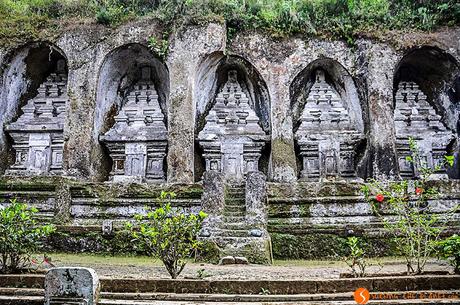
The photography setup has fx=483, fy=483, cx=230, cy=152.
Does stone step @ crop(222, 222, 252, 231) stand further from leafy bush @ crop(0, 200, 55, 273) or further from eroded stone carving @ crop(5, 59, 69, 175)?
eroded stone carving @ crop(5, 59, 69, 175)

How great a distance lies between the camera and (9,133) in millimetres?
13719

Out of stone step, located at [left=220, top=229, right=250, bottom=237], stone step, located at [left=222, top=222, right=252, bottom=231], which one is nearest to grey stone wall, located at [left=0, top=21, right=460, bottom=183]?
stone step, located at [left=222, top=222, right=252, bottom=231]

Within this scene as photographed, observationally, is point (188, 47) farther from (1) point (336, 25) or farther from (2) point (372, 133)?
(2) point (372, 133)

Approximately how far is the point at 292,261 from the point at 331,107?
628 cm

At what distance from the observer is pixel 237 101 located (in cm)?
1403

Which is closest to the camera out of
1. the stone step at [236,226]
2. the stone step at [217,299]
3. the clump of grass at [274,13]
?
the stone step at [217,299]

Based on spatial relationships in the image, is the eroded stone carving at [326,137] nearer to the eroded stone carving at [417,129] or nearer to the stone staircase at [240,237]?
the eroded stone carving at [417,129]

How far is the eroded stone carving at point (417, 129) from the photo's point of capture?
43.4 ft

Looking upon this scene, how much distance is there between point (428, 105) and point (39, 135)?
11174mm

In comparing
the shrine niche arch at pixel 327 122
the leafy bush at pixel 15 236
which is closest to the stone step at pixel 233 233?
the leafy bush at pixel 15 236

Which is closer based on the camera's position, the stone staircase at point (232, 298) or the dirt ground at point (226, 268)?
the stone staircase at point (232, 298)

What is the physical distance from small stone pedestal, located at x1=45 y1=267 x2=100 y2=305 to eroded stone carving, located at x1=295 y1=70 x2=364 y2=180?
949cm

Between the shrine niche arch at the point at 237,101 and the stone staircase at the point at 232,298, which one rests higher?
the shrine niche arch at the point at 237,101

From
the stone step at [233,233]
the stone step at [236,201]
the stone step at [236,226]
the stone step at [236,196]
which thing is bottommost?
the stone step at [233,233]
